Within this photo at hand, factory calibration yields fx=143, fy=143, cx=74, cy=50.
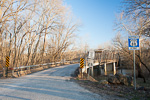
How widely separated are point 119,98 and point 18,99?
4667 millimetres

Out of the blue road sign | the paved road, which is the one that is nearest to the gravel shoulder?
the paved road

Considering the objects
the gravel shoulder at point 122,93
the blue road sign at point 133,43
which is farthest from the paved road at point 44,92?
the blue road sign at point 133,43

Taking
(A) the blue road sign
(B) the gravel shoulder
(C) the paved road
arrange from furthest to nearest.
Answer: (A) the blue road sign
(B) the gravel shoulder
(C) the paved road

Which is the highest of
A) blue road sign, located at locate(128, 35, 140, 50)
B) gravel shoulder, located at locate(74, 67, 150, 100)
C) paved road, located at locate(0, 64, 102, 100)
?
blue road sign, located at locate(128, 35, 140, 50)

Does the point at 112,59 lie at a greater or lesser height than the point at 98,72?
greater

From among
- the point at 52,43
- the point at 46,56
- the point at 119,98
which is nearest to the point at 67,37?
the point at 52,43

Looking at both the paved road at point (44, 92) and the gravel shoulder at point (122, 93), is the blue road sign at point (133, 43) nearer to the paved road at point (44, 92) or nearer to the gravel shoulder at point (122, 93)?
the gravel shoulder at point (122, 93)

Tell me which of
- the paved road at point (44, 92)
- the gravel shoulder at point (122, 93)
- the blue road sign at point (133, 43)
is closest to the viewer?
the paved road at point (44, 92)

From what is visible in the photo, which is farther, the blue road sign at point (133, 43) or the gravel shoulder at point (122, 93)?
the blue road sign at point (133, 43)

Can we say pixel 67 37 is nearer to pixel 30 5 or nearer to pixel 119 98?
pixel 30 5

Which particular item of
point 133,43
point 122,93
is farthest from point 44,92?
point 133,43

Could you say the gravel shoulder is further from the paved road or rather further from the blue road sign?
the blue road sign

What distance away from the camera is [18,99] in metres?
6.24

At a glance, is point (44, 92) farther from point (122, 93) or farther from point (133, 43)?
point (133, 43)
